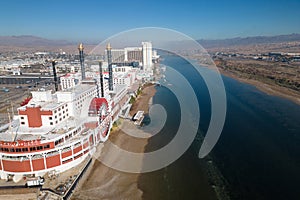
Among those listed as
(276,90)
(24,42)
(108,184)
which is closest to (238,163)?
(108,184)

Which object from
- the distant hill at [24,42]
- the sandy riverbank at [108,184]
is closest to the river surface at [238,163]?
the sandy riverbank at [108,184]

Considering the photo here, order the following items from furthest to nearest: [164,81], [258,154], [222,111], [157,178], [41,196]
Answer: [164,81], [222,111], [258,154], [157,178], [41,196]

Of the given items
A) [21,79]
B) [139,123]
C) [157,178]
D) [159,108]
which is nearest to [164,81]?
[159,108]

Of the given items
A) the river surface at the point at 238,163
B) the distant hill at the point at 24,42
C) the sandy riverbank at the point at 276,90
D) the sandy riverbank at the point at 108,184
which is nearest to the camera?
the sandy riverbank at the point at 108,184

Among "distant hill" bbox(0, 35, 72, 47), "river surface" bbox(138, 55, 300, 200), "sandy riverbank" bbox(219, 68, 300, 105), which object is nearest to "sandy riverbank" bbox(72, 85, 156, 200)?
"river surface" bbox(138, 55, 300, 200)

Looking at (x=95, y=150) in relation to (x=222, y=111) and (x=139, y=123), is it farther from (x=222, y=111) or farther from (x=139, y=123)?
(x=222, y=111)

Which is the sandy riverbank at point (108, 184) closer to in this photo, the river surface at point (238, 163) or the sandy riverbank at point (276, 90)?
the river surface at point (238, 163)

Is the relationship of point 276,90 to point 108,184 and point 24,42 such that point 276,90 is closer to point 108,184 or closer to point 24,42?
point 108,184

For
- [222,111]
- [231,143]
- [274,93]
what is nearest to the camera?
[231,143]
